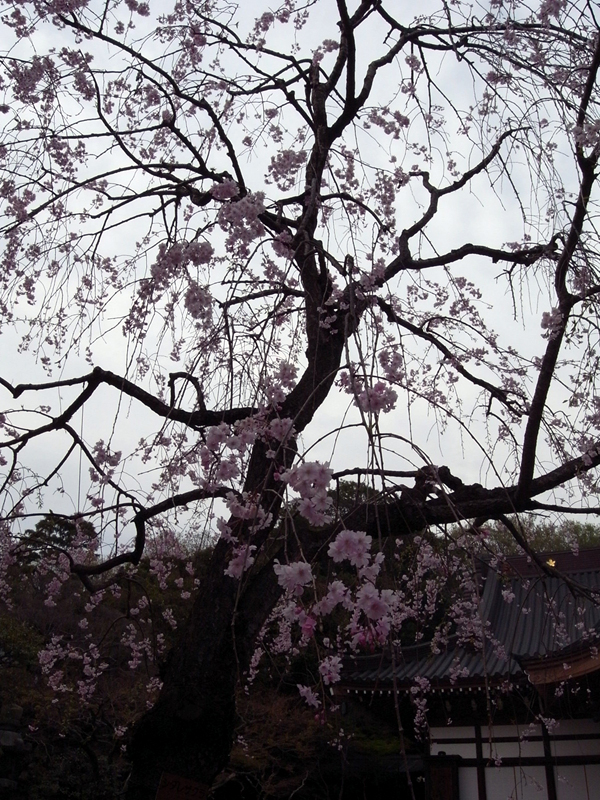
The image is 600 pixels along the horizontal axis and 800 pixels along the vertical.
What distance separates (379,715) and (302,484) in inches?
389

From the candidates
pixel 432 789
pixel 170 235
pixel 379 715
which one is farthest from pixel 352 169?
pixel 379 715

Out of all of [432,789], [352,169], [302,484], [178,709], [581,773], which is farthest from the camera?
[432,789]

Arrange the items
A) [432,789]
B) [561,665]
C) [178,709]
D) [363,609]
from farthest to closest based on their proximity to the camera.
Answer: [432,789]
[561,665]
[178,709]
[363,609]

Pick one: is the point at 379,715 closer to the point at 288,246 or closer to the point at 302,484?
the point at 288,246

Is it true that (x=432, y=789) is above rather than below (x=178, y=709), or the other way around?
below

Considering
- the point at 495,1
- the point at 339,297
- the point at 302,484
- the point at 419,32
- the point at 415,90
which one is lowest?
the point at 302,484

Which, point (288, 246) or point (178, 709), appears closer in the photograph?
point (178, 709)

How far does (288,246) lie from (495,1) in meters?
1.39

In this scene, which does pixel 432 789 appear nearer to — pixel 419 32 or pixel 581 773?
pixel 581 773

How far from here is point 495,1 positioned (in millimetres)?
3010

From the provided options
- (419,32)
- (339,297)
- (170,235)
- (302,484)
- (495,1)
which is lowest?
(302,484)

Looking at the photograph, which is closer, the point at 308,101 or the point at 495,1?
the point at 495,1

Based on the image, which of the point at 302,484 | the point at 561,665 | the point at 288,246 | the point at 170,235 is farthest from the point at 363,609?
the point at 561,665

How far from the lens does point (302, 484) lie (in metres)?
1.74
